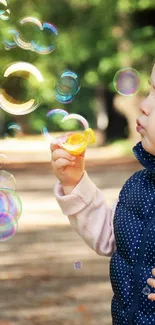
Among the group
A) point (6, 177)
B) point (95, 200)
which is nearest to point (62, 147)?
point (95, 200)

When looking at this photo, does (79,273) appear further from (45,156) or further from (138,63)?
(45,156)

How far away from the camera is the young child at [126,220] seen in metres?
2.42

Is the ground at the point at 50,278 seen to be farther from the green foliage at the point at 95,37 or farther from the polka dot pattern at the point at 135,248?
the green foliage at the point at 95,37

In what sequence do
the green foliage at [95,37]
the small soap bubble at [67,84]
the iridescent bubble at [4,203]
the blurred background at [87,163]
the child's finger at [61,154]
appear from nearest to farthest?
the child's finger at [61,154] → the small soap bubble at [67,84] → the iridescent bubble at [4,203] → the blurred background at [87,163] → the green foliage at [95,37]

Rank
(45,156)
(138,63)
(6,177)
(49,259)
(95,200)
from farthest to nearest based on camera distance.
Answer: (45,156)
(138,63)
(49,259)
(6,177)
(95,200)

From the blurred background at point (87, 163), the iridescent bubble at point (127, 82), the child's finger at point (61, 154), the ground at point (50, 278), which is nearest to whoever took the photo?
the child's finger at point (61, 154)

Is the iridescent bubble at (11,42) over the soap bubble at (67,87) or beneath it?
over

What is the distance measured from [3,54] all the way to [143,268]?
12036 mm

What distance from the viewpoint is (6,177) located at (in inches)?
146

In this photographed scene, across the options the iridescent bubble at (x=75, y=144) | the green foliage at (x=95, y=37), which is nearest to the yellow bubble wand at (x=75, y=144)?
the iridescent bubble at (x=75, y=144)

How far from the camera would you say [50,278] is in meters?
5.53

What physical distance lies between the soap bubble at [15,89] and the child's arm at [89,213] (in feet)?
3.33

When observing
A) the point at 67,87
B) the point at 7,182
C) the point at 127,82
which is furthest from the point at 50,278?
the point at 127,82

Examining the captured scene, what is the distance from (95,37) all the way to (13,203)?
52.5 ft
